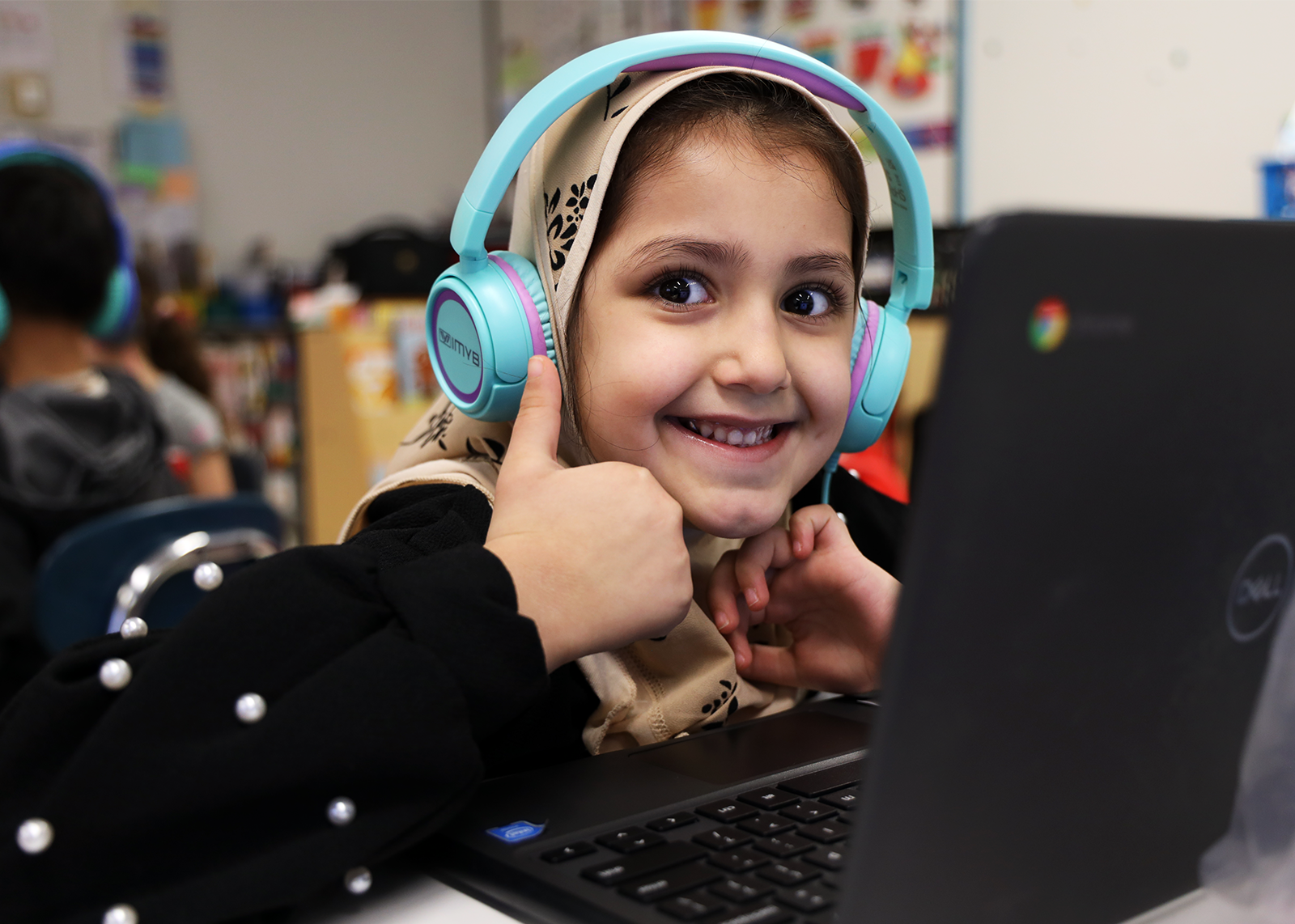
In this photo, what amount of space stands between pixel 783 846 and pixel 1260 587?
0.23 m

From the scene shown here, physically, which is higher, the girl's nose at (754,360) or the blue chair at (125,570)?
the girl's nose at (754,360)

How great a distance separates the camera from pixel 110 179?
12.7 ft

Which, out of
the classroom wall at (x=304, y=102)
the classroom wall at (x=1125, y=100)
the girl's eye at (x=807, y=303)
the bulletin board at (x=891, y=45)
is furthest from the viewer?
the classroom wall at (x=304, y=102)

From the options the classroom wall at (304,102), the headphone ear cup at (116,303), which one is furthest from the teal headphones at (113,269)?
the classroom wall at (304,102)

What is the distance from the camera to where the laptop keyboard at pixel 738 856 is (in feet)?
1.39

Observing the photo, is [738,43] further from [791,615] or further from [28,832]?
[28,832]

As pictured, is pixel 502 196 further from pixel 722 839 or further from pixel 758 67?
pixel 722 839

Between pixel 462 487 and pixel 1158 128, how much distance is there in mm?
2159

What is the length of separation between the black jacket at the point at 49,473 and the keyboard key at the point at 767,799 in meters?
1.46

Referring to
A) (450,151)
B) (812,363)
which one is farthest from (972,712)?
(450,151)

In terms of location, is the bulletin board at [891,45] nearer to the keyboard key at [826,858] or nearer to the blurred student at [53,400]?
the blurred student at [53,400]

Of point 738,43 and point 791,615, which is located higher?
point 738,43

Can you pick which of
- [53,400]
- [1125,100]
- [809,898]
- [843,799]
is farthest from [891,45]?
[809,898]

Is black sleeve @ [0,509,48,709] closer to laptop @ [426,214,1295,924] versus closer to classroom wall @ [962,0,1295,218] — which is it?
laptop @ [426,214,1295,924]
